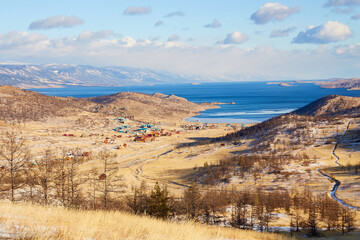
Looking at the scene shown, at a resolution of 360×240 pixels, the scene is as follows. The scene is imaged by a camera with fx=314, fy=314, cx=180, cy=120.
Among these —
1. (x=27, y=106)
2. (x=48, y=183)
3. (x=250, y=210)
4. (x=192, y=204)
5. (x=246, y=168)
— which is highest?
(x=27, y=106)

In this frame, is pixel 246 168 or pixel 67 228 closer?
pixel 67 228

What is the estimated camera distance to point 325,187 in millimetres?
49125

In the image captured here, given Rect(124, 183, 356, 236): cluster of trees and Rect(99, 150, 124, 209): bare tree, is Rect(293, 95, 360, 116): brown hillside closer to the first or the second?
Rect(124, 183, 356, 236): cluster of trees

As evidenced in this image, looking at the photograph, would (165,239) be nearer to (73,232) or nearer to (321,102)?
(73,232)

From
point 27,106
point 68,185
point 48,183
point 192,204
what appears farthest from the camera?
point 27,106

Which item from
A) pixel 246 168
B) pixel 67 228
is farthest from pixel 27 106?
pixel 67 228

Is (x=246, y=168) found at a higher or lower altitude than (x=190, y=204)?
lower

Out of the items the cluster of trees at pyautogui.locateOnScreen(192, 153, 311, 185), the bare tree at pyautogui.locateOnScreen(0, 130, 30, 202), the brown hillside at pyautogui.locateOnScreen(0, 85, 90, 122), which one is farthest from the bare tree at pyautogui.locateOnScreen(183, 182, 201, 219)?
A: the brown hillside at pyautogui.locateOnScreen(0, 85, 90, 122)

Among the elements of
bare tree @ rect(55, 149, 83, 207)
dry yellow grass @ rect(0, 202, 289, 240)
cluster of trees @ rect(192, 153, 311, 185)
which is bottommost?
cluster of trees @ rect(192, 153, 311, 185)

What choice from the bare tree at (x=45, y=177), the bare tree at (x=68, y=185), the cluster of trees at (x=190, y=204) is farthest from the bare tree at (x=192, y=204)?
the bare tree at (x=45, y=177)

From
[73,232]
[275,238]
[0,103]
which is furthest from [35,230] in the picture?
[0,103]

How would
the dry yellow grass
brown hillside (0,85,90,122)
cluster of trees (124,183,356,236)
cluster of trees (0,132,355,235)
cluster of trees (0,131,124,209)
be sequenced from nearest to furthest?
the dry yellow grass
cluster of trees (0,131,124,209)
cluster of trees (0,132,355,235)
cluster of trees (124,183,356,236)
brown hillside (0,85,90,122)

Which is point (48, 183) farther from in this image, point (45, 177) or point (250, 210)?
point (250, 210)

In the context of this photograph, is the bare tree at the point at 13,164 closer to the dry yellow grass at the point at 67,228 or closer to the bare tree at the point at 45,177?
the bare tree at the point at 45,177
